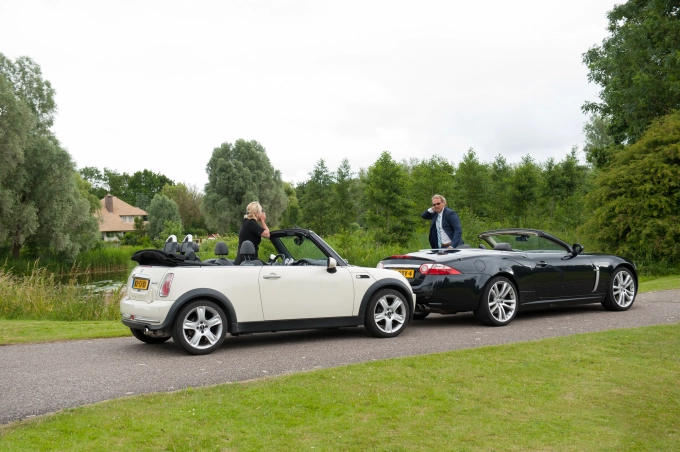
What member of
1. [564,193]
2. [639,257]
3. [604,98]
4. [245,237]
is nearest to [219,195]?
[564,193]

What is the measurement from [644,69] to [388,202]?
55.1ft

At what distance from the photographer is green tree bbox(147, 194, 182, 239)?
93.2 metres

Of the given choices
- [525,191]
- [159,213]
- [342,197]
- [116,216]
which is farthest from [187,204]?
[525,191]

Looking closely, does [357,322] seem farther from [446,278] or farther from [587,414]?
[587,414]

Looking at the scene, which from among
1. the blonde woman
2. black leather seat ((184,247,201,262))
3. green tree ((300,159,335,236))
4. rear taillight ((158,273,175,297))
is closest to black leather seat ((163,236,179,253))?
black leather seat ((184,247,201,262))

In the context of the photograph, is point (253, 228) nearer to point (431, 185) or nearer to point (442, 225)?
point (442, 225)

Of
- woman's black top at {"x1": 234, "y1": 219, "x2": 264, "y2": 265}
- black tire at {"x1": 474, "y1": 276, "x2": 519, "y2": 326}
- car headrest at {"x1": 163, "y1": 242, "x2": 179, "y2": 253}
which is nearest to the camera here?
car headrest at {"x1": 163, "y1": 242, "x2": 179, "y2": 253}

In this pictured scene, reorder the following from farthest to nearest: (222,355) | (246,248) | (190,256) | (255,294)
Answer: (246,248), (190,256), (255,294), (222,355)

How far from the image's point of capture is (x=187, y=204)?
112938 mm

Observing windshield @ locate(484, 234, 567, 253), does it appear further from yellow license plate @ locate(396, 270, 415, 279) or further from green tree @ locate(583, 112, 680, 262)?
green tree @ locate(583, 112, 680, 262)

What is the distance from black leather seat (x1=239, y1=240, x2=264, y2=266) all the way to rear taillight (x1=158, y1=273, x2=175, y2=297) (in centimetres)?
106

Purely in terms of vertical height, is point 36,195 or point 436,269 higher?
point 36,195

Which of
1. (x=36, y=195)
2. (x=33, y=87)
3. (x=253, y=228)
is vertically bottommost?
(x=253, y=228)

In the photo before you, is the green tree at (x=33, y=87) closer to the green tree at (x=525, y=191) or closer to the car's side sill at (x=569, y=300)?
the green tree at (x=525, y=191)
